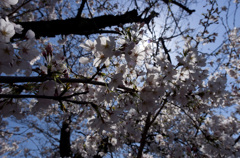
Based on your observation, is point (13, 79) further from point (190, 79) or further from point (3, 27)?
point (190, 79)

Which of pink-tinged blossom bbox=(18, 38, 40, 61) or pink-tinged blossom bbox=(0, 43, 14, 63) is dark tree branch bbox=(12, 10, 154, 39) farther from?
pink-tinged blossom bbox=(0, 43, 14, 63)

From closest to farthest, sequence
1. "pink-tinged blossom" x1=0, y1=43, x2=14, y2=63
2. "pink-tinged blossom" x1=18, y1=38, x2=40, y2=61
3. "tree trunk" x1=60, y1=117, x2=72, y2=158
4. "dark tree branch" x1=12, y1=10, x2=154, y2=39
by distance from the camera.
A: 1. "pink-tinged blossom" x1=0, y1=43, x2=14, y2=63
2. "pink-tinged blossom" x1=18, y1=38, x2=40, y2=61
3. "dark tree branch" x1=12, y1=10, x2=154, y2=39
4. "tree trunk" x1=60, y1=117, x2=72, y2=158

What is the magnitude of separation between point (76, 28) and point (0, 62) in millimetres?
3301

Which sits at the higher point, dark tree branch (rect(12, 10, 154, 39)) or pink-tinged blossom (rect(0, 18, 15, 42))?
dark tree branch (rect(12, 10, 154, 39))

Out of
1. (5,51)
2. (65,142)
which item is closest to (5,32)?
(5,51)

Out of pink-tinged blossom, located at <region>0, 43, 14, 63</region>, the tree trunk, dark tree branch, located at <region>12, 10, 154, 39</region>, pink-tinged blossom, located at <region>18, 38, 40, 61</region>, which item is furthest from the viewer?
the tree trunk

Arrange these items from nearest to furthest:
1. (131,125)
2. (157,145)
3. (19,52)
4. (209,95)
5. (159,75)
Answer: (19,52) → (159,75) → (209,95) → (131,125) → (157,145)

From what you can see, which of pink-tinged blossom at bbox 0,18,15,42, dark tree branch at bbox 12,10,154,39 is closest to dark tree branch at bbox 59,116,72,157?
dark tree branch at bbox 12,10,154,39

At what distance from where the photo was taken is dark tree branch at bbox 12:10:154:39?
3.41 metres

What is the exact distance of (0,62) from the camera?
0.89m

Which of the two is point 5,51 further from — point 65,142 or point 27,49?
point 65,142

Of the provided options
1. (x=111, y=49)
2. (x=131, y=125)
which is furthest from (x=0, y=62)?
(x=131, y=125)

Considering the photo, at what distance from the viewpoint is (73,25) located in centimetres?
385

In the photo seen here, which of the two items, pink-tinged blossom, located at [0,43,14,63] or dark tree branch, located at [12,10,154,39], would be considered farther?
dark tree branch, located at [12,10,154,39]
